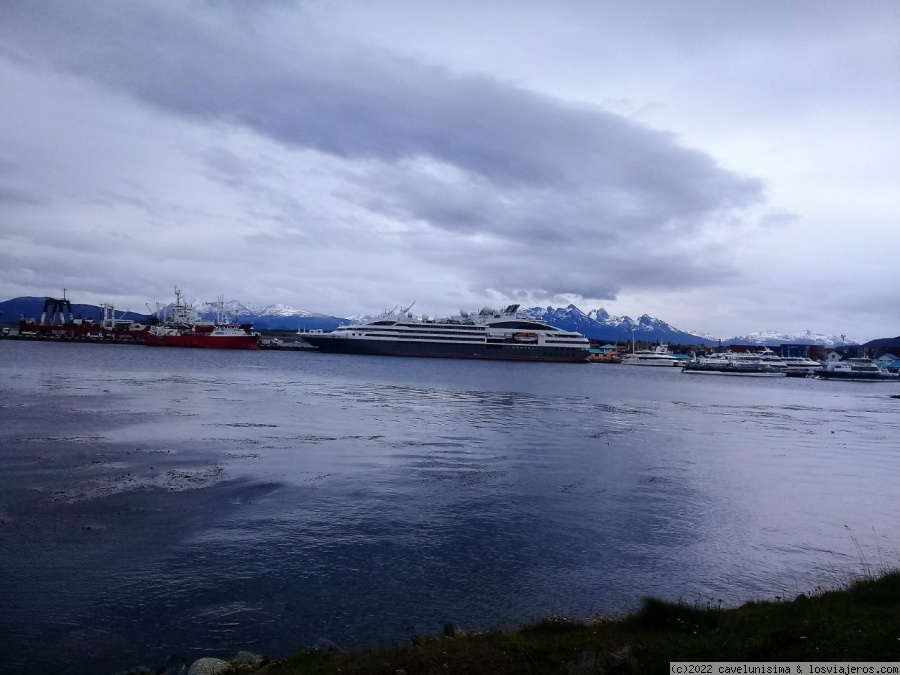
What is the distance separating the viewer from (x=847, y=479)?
23125 mm

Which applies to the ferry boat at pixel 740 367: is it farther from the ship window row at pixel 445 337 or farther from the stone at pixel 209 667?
the stone at pixel 209 667

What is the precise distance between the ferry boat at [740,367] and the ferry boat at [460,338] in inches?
978

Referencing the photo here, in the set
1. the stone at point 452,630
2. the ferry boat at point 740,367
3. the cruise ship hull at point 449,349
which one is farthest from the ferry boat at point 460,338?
the stone at point 452,630

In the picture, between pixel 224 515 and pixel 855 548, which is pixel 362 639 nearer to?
pixel 224 515

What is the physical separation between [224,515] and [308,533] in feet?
8.35

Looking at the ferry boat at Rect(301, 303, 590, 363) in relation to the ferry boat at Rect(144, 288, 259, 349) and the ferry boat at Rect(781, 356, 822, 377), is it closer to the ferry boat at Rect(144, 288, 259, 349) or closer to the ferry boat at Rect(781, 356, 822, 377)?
the ferry boat at Rect(144, 288, 259, 349)

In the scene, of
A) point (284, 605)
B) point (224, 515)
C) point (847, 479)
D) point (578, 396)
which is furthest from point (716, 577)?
point (578, 396)

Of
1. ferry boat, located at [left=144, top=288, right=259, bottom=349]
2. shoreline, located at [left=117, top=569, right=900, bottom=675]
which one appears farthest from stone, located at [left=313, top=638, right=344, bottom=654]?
ferry boat, located at [left=144, top=288, right=259, bottom=349]

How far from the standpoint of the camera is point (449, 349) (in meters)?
132

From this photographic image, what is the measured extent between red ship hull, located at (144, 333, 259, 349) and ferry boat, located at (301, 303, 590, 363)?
13355 millimetres

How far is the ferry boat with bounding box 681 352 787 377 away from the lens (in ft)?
425

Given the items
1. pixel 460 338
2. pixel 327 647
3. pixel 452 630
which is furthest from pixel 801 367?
pixel 327 647

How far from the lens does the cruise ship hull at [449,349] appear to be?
128500mm

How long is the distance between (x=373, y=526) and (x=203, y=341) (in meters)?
129
